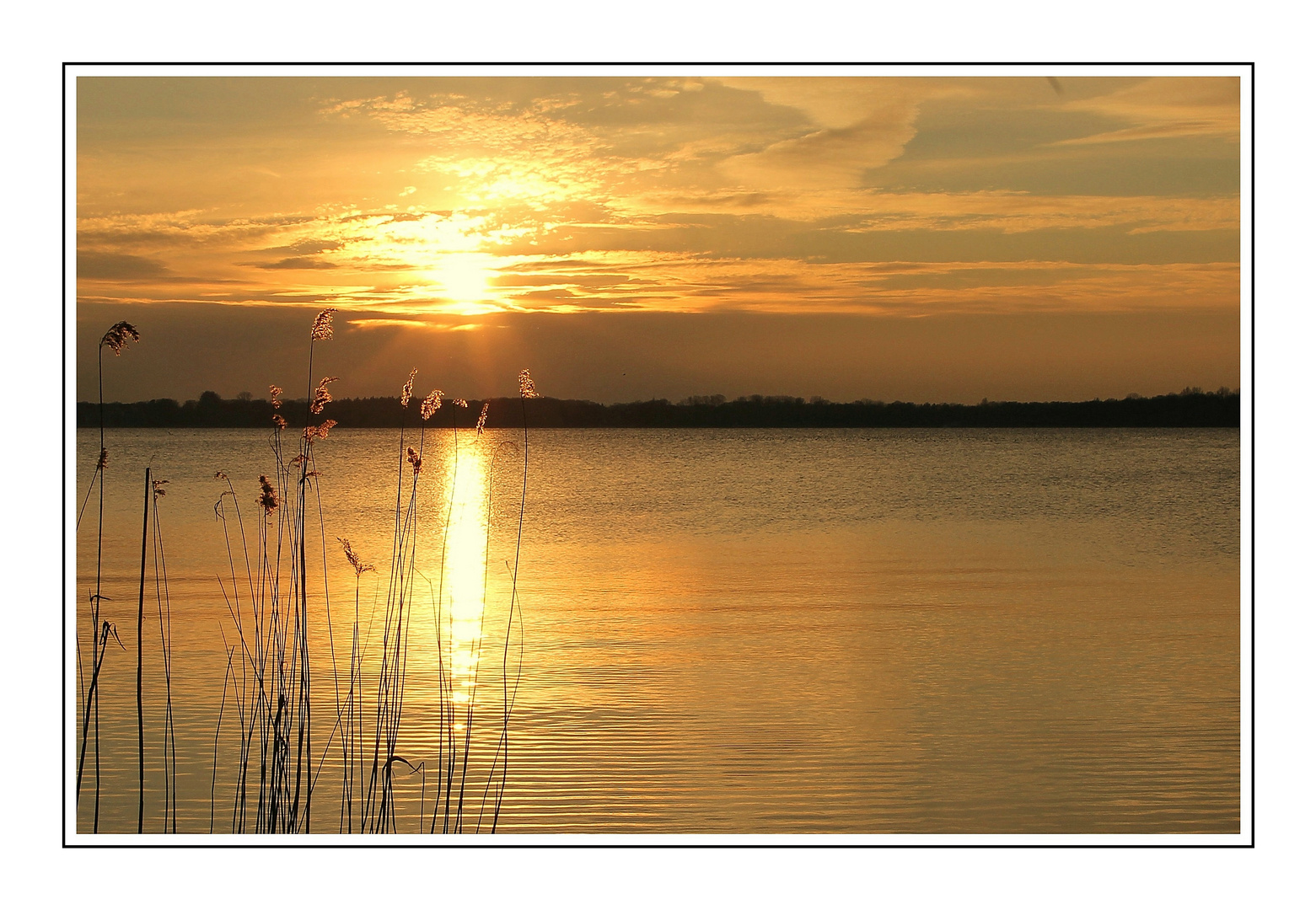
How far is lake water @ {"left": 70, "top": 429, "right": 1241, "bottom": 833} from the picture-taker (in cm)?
455

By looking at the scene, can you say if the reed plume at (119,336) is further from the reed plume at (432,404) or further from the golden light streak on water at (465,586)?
the golden light streak on water at (465,586)

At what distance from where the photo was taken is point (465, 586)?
31.8 ft

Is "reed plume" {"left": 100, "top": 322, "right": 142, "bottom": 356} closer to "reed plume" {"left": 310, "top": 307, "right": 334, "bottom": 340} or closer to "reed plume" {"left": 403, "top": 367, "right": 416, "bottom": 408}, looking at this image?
"reed plume" {"left": 310, "top": 307, "right": 334, "bottom": 340}

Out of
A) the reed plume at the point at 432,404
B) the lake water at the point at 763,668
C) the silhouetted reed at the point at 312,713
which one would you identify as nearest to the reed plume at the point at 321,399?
the silhouetted reed at the point at 312,713

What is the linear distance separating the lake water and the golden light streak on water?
0.19 ft

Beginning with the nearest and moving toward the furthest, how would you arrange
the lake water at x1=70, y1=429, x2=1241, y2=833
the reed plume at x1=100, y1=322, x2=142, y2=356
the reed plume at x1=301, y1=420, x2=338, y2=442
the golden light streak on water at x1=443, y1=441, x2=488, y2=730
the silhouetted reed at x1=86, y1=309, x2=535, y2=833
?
the reed plume at x1=100, y1=322, x2=142, y2=356, the reed plume at x1=301, y1=420, x2=338, y2=442, the silhouetted reed at x1=86, y1=309, x2=535, y2=833, the lake water at x1=70, y1=429, x2=1241, y2=833, the golden light streak on water at x1=443, y1=441, x2=488, y2=730

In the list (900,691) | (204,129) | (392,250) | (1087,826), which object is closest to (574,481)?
(392,250)

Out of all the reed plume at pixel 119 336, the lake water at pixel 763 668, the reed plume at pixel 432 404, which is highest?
the reed plume at pixel 119 336

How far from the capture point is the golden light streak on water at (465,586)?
6.02m

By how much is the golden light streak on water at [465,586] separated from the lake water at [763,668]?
0.06m

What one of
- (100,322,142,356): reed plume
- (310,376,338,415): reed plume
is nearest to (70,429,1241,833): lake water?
(310,376,338,415): reed plume

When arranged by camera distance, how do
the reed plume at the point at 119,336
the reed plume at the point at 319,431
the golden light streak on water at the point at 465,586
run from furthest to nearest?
the golden light streak on water at the point at 465,586
the reed plume at the point at 319,431
the reed plume at the point at 119,336
